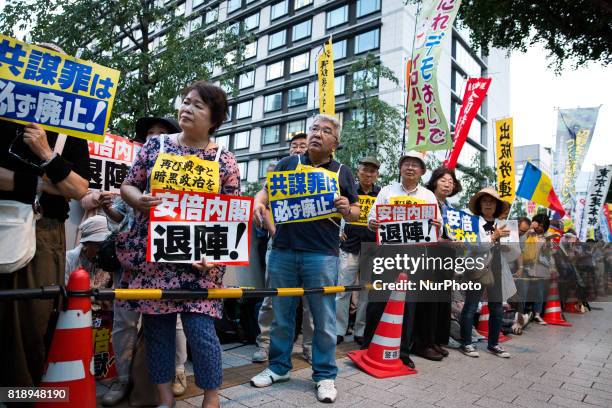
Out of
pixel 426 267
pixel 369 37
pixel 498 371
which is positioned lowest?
pixel 498 371

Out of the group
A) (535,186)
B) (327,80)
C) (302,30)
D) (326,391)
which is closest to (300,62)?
(302,30)

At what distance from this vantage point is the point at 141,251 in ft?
8.32

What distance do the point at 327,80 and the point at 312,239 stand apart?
5.36 metres

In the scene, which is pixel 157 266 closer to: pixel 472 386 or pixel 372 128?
pixel 472 386

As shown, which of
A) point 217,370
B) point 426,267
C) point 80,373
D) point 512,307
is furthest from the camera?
point 512,307

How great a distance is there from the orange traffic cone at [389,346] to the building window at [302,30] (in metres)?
31.9

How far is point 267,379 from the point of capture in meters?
3.48

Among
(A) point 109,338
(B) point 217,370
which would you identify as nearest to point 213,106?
(B) point 217,370

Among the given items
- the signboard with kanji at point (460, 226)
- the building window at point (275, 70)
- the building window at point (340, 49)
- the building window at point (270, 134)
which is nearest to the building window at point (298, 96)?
the building window at point (275, 70)

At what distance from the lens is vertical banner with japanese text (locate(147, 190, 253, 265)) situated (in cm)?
240

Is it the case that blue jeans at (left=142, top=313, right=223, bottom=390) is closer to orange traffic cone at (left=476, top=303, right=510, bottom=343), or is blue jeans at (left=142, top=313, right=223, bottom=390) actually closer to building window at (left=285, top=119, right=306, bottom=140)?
orange traffic cone at (left=476, top=303, right=510, bottom=343)

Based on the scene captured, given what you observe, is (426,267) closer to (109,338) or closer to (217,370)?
(217,370)

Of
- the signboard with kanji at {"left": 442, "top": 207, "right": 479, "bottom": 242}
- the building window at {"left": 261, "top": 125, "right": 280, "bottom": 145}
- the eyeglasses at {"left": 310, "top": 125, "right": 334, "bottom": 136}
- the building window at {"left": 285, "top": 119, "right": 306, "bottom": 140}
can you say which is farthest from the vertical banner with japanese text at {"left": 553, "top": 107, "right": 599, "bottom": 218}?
the building window at {"left": 261, "top": 125, "right": 280, "bottom": 145}

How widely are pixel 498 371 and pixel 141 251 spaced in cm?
388
